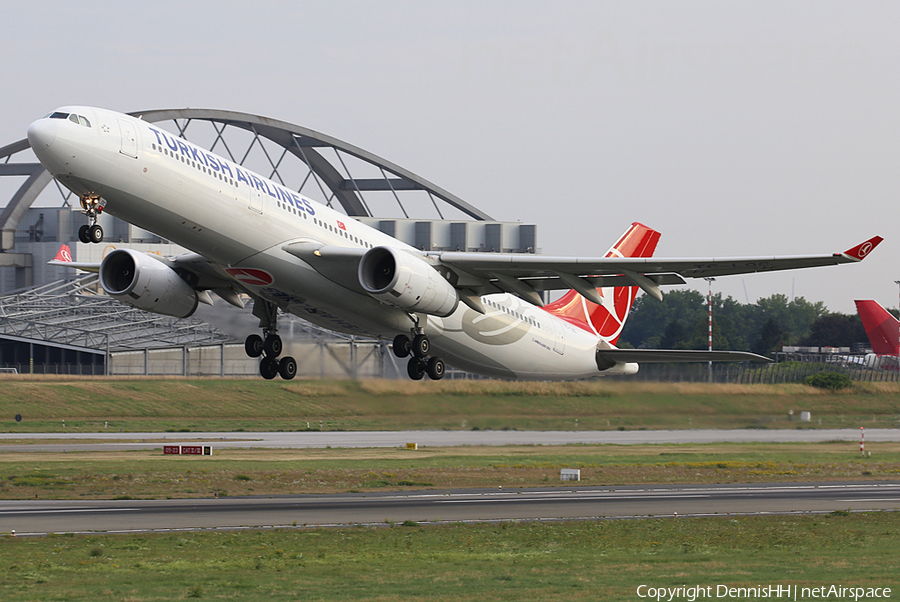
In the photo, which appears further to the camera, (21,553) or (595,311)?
(595,311)

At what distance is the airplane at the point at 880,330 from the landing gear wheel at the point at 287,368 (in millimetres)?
45371

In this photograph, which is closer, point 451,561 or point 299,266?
point 451,561

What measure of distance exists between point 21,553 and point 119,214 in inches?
313

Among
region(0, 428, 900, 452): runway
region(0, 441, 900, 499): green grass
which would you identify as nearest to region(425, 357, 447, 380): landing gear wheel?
region(0, 441, 900, 499): green grass

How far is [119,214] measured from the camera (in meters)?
25.1

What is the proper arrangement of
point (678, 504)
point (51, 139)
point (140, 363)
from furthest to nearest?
point (140, 363)
point (678, 504)
point (51, 139)

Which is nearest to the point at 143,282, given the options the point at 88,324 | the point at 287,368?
the point at 287,368

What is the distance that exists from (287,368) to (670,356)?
13.2 m

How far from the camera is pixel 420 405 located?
121 feet

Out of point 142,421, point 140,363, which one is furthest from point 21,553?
point 140,363

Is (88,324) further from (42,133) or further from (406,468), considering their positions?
(42,133)

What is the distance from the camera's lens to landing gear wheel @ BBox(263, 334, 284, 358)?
33.1 metres

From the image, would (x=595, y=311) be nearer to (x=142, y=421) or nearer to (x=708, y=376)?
(x=708, y=376)

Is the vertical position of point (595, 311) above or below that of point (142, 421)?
above
